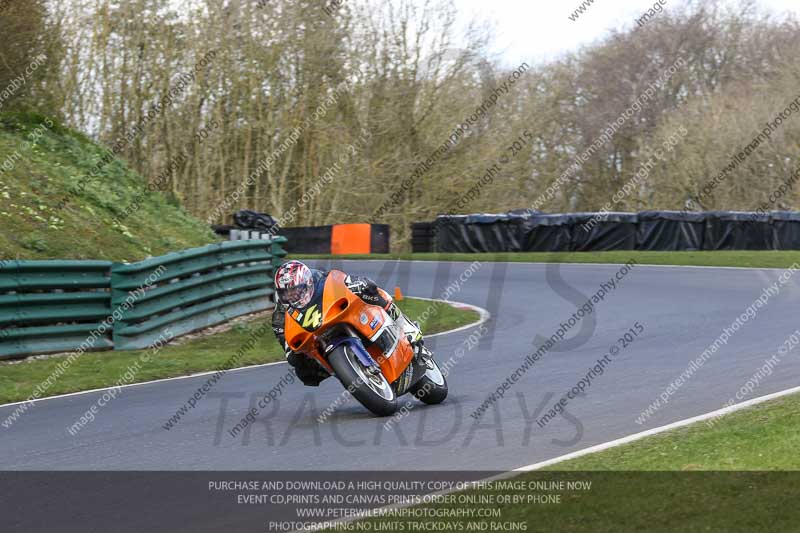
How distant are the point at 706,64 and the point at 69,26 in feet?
118

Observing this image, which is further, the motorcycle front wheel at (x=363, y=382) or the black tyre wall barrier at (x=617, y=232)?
the black tyre wall barrier at (x=617, y=232)

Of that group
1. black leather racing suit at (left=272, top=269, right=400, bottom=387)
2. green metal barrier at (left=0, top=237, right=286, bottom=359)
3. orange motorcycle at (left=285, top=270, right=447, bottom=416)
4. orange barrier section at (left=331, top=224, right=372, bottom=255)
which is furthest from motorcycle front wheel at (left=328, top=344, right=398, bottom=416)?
orange barrier section at (left=331, top=224, right=372, bottom=255)

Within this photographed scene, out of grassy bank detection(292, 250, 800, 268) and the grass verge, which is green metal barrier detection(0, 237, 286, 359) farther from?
grassy bank detection(292, 250, 800, 268)

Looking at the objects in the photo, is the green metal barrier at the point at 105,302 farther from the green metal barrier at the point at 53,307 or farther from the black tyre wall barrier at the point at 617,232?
the black tyre wall barrier at the point at 617,232

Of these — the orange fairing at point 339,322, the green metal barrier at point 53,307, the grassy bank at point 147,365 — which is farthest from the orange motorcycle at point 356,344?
the green metal barrier at point 53,307

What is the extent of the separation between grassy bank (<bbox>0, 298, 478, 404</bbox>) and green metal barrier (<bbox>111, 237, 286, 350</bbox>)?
30 cm

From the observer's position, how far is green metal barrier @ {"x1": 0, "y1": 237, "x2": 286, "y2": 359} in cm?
1266

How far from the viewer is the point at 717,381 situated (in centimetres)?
955

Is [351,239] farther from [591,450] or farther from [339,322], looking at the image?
[591,450]

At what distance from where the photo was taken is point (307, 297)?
7891mm

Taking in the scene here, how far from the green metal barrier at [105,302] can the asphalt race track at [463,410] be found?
258cm

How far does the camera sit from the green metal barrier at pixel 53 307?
494 inches
